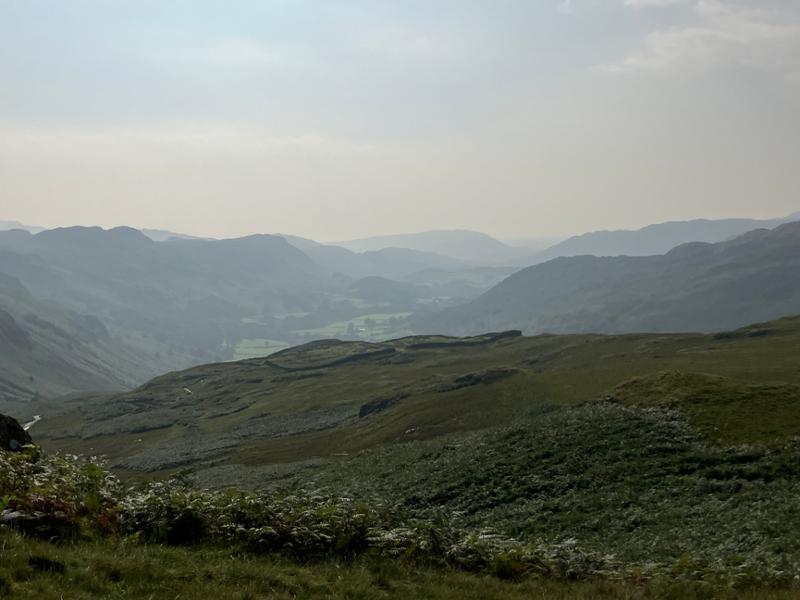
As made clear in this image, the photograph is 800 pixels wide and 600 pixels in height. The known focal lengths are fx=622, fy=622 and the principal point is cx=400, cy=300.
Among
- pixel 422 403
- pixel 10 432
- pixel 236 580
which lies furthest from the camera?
pixel 422 403

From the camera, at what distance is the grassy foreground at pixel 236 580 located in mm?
13625

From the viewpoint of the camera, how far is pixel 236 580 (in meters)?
15.1

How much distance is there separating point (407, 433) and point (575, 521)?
53.0 metres

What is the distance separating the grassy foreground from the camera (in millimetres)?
13625

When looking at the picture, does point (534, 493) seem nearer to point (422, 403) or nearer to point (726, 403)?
point (726, 403)

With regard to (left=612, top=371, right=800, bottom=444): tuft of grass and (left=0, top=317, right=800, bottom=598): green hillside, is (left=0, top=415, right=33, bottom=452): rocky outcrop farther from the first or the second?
(left=612, top=371, right=800, bottom=444): tuft of grass

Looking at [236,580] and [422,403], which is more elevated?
[236,580]

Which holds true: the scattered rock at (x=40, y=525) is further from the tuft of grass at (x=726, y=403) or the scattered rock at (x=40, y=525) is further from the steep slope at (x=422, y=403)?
the steep slope at (x=422, y=403)

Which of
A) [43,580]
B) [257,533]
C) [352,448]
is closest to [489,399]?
[352,448]

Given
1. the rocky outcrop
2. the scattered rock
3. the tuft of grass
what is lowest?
the tuft of grass

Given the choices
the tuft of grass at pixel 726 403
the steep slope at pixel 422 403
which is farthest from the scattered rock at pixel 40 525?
the steep slope at pixel 422 403

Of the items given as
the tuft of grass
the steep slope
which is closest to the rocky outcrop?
the steep slope

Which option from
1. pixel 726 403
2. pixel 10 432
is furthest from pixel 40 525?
pixel 726 403

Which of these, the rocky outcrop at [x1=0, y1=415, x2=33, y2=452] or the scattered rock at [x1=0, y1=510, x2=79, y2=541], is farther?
the rocky outcrop at [x1=0, y1=415, x2=33, y2=452]
